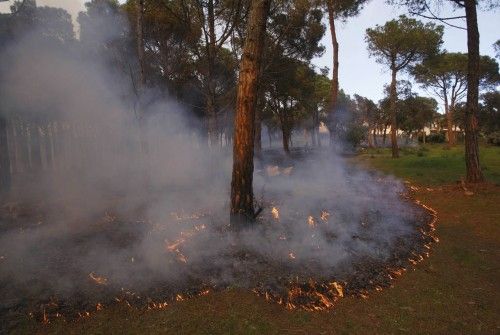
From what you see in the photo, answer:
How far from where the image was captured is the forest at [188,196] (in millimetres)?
3773

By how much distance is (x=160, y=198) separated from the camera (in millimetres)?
8391

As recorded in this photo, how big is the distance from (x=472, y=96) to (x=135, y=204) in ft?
29.3

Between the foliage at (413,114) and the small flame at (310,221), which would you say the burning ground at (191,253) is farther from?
the foliage at (413,114)

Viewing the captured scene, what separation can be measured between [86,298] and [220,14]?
1100 cm

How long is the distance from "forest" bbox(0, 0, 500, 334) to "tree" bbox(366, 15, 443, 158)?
5.44 metres

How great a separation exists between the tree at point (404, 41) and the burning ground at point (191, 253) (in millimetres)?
17174

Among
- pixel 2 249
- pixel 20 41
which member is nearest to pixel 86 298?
pixel 2 249

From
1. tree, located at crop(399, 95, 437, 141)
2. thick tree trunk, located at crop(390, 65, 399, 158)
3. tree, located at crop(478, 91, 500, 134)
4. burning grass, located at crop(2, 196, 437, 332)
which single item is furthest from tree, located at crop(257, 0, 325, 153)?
tree, located at crop(478, 91, 500, 134)

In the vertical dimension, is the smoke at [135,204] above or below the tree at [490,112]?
below

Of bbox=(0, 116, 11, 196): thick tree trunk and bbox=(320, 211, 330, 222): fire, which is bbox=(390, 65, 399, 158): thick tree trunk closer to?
bbox=(320, 211, 330, 222): fire

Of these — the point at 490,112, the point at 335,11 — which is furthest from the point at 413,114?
the point at 335,11

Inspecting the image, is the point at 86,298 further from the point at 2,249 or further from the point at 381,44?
the point at 381,44

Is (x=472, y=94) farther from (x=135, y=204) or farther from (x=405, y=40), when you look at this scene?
(x=405, y=40)

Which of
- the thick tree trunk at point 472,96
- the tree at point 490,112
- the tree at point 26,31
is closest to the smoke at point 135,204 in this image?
the tree at point 26,31
